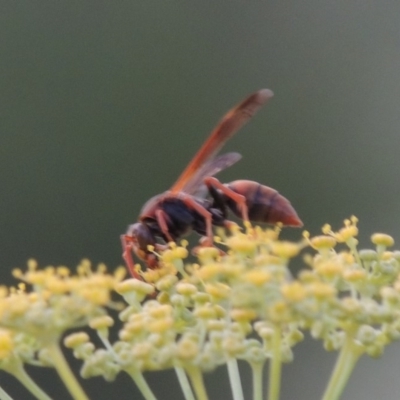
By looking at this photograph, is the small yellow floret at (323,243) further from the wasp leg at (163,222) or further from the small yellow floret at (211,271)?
the wasp leg at (163,222)

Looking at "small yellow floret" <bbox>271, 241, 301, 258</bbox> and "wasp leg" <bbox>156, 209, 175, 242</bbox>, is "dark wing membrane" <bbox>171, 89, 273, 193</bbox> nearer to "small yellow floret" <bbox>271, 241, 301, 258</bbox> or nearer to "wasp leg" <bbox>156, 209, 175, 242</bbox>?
"wasp leg" <bbox>156, 209, 175, 242</bbox>

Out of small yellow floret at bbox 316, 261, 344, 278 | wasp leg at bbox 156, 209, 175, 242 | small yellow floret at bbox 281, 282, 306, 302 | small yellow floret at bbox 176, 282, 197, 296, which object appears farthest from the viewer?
wasp leg at bbox 156, 209, 175, 242

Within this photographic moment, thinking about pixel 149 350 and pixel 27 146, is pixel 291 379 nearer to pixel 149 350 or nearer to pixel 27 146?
pixel 27 146

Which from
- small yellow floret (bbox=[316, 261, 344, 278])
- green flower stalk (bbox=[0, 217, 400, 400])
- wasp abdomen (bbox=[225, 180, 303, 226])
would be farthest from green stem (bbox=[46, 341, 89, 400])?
wasp abdomen (bbox=[225, 180, 303, 226])

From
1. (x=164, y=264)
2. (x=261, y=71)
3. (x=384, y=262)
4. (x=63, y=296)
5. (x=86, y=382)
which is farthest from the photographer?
(x=261, y=71)

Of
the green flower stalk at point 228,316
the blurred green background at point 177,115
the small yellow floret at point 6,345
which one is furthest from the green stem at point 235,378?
the blurred green background at point 177,115

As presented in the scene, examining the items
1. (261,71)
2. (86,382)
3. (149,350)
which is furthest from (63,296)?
(261,71)
